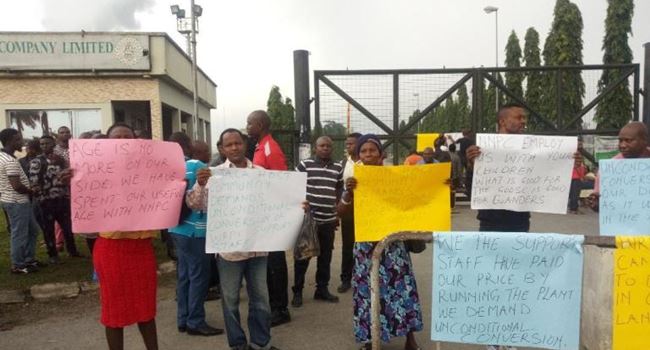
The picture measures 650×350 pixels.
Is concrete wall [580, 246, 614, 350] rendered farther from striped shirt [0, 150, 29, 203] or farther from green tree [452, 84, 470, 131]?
striped shirt [0, 150, 29, 203]

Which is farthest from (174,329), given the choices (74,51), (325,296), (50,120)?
(74,51)

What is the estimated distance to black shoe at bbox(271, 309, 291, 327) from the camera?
4.95 m

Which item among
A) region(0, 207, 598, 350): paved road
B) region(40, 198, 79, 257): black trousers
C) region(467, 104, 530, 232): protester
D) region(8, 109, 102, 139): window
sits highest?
region(8, 109, 102, 139): window

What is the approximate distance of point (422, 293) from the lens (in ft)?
18.9

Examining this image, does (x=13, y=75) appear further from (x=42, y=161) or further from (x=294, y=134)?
(x=294, y=134)

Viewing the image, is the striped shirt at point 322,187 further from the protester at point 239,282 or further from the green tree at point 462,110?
the green tree at point 462,110

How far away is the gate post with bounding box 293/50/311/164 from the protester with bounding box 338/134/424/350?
3.26 metres

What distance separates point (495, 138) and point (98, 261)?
2828 millimetres

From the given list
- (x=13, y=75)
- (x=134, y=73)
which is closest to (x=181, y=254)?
(x=134, y=73)

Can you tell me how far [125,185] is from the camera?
3.25m

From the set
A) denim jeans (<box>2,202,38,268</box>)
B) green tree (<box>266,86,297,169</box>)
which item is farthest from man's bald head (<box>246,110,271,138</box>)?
green tree (<box>266,86,297,169</box>)

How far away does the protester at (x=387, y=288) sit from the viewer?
3.92m

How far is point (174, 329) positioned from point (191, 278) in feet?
2.30

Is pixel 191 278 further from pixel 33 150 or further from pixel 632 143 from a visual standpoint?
pixel 33 150
